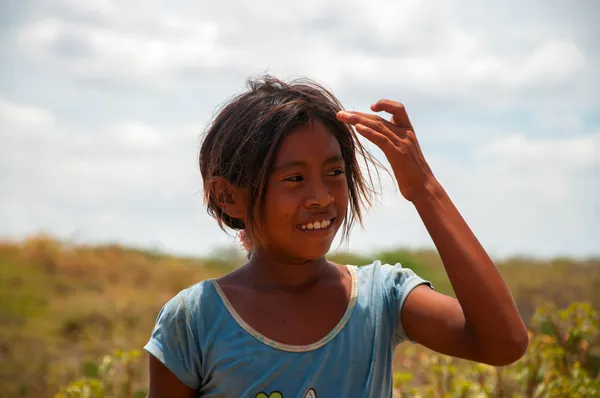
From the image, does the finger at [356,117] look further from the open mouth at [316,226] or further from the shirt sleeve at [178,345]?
the shirt sleeve at [178,345]

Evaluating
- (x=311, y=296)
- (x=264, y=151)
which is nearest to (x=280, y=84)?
(x=264, y=151)

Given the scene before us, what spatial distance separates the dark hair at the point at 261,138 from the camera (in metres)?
2.32

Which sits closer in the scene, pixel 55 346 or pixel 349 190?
pixel 349 190

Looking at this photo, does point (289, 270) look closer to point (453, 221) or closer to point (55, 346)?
point (453, 221)

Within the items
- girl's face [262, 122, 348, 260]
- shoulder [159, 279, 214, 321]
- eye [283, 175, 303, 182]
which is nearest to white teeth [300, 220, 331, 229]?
girl's face [262, 122, 348, 260]

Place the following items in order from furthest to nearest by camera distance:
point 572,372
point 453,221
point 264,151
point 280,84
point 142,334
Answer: point 142,334 → point 572,372 → point 280,84 → point 264,151 → point 453,221

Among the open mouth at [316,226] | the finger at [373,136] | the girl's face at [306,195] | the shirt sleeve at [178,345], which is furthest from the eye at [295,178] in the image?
the shirt sleeve at [178,345]

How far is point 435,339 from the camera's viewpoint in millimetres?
2209

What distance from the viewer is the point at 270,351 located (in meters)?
2.19

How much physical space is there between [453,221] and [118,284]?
851cm

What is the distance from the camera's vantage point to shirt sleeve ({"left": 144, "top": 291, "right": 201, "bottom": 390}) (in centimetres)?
220

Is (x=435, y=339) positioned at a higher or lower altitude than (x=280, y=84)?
lower

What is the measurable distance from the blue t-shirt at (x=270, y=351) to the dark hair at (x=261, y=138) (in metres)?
0.28

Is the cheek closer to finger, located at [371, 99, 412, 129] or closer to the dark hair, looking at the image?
the dark hair
